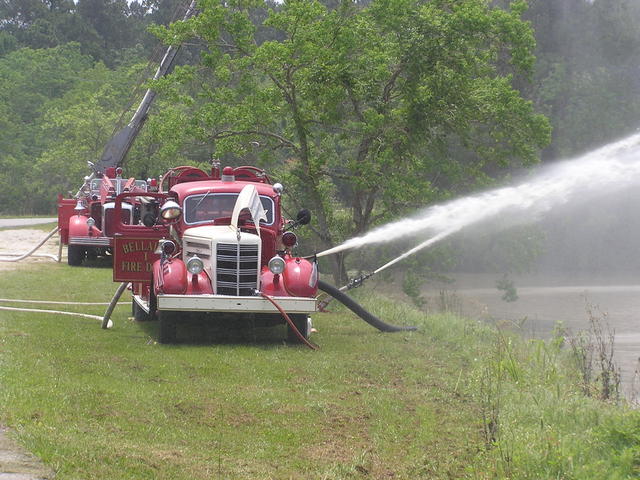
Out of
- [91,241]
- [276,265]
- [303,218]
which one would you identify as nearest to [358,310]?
[303,218]

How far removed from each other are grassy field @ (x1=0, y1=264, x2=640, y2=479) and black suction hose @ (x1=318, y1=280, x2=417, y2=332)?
0.83 metres

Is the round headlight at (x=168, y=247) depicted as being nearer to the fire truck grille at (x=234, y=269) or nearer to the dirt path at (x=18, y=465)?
the fire truck grille at (x=234, y=269)

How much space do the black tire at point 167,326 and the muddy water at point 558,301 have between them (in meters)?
12.7

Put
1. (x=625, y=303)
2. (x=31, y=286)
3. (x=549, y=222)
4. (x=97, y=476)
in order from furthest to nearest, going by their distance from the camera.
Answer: (x=549, y=222) < (x=625, y=303) < (x=31, y=286) < (x=97, y=476)

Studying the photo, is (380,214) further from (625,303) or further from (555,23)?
(555,23)

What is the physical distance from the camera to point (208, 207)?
13219mm

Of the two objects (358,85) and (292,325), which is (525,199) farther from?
(292,325)

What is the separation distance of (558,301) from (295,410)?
31865mm

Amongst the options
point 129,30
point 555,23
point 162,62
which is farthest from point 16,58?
point 162,62

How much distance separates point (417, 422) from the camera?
8.35 meters

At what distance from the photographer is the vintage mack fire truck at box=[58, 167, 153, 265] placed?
2347 centimetres

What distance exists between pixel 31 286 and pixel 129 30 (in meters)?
90.1

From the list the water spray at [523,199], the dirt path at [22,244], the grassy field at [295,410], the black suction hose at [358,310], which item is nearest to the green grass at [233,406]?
the grassy field at [295,410]

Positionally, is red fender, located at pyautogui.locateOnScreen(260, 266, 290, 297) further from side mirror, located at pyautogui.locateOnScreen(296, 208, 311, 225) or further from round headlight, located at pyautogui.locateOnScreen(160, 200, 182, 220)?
round headlight, located at pyautogui.locateOnScreen(160, 200, 182, 220)
